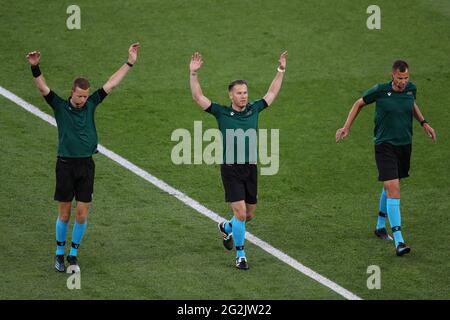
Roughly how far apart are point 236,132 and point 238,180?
1.88ft

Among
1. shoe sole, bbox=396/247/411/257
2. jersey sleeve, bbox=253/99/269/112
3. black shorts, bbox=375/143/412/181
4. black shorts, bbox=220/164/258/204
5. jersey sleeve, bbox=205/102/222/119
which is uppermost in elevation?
jersey sleeve, bbox=253/99/269/112

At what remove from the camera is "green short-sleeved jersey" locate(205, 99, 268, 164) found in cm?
1289

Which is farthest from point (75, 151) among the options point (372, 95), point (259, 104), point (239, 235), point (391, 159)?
point (391, 159)

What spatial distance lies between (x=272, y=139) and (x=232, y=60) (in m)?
2.94

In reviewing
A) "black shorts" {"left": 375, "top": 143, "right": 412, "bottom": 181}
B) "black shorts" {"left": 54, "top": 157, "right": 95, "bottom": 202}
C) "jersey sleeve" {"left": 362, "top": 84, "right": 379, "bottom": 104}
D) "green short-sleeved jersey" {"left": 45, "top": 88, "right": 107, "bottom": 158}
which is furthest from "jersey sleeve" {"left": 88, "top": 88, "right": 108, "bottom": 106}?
"black shorts" {"left": 375, "top": 143, "right": 412, "bottom": 181}

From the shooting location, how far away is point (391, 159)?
1371cm

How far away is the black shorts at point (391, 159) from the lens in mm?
13680

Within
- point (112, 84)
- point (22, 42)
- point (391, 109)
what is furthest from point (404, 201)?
point (22, 42)

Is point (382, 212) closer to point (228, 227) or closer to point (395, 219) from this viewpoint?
point (395, 219)

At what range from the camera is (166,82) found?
19.0m

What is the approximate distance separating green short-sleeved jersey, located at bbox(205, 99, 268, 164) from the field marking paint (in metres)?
1.36

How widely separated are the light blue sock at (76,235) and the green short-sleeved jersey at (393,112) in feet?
12.8

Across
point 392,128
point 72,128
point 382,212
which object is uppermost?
point 392,128

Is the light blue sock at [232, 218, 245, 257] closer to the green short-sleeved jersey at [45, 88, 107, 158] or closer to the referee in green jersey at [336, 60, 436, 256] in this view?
the referee in green jersey at [336, 60, 436, 256]
